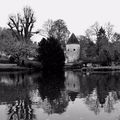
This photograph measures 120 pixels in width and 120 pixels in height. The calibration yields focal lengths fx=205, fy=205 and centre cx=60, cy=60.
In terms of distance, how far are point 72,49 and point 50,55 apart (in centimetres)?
2246

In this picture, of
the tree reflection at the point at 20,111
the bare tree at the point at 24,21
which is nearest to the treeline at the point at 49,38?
the bare tree at the point at 24,21

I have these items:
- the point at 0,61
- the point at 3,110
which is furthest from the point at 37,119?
the point at 0,61

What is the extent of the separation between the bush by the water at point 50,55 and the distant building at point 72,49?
64.0ft

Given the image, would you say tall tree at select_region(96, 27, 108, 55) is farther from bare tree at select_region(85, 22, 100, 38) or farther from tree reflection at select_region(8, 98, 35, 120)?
tree reflection at select_region(8, 98, 35, 120)

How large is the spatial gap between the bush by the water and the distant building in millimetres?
19497

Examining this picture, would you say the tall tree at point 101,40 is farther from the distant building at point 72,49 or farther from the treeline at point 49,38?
the distant building at point 72,49

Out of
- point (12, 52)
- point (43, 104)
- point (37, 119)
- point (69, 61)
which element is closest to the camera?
point (37, 119)

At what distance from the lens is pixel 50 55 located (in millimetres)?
51062

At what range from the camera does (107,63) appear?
56.5m

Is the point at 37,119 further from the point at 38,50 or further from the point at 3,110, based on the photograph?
the point at 38,50

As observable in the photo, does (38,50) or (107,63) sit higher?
(38,50)

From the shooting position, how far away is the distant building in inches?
2832

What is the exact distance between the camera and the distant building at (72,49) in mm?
71938

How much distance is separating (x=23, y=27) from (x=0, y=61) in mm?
11091
